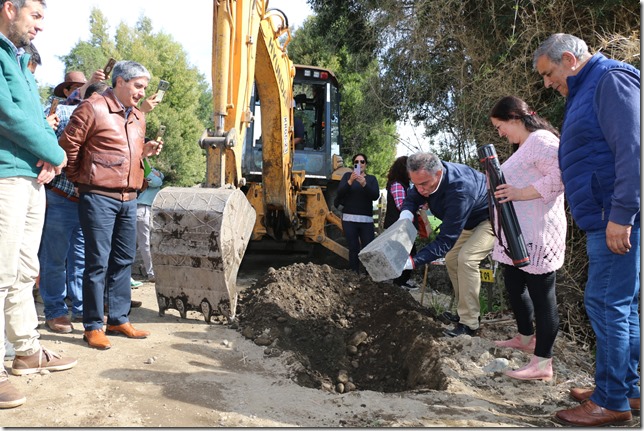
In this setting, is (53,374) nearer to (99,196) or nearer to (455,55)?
(99,196)

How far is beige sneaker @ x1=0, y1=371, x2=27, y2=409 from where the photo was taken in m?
2.91

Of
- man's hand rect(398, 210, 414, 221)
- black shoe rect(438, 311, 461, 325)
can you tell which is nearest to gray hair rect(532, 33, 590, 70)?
man's hand rect(398, 210, 414, 221)

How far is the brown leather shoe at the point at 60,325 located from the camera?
4.34m

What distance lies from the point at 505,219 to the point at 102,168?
2790 mm

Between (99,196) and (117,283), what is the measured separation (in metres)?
0.72

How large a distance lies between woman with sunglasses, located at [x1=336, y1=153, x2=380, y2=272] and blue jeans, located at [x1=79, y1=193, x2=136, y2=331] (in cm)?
339

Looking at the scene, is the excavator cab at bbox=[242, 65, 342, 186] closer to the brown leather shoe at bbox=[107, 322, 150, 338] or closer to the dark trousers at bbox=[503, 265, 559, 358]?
the brown leather shoe at bbox=[107, 322, 150, 338]

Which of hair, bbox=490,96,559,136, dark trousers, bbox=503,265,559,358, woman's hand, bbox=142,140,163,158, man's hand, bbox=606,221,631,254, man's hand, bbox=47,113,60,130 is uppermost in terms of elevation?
hair, bbox=490,96,559,136

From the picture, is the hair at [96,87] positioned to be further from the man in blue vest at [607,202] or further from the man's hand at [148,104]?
the man in blue vest at [607,202]

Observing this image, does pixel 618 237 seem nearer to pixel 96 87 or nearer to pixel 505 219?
pixel 505 219

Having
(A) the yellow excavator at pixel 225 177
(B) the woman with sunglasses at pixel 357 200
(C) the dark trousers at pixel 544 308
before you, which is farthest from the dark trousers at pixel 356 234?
(C) the dark trousers at pixel 544 308

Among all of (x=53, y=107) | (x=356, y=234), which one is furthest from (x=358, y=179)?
(x=53, y=107)

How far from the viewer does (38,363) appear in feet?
11.2

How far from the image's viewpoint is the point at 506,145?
6.02 meters
